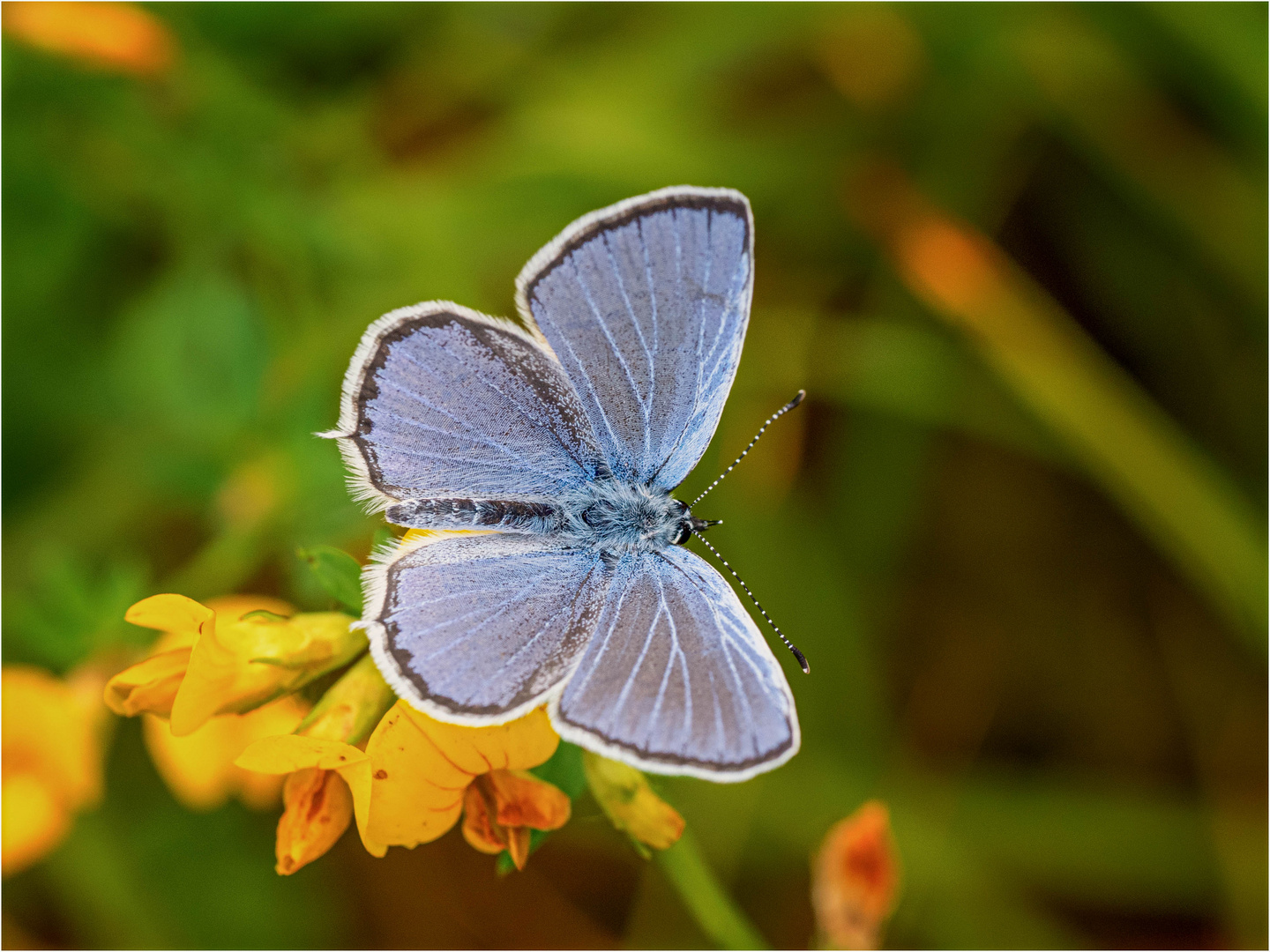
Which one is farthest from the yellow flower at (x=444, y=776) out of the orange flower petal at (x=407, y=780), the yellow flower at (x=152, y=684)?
the yellow flower at (x=152, y=684)

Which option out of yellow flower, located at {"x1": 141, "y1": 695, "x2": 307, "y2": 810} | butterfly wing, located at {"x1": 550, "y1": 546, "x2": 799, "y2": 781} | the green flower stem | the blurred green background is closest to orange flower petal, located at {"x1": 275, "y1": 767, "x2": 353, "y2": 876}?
butterfly wing, located at {"x1": 550, "y1": 546, "x2": 799, "y2": 781}

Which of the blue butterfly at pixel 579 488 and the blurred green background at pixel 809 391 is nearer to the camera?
the blue butterfly at pixel 579 488

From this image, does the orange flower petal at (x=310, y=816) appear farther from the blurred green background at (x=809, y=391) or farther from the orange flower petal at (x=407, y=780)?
the blurred green background at (x=809, y=391)

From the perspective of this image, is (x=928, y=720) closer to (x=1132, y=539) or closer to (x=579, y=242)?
(x=1132, y=539)

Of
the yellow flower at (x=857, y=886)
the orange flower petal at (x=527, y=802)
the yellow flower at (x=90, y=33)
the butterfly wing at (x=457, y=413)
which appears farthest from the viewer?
the yellow flower at (x=90, y=33)

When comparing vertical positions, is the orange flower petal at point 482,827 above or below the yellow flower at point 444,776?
below

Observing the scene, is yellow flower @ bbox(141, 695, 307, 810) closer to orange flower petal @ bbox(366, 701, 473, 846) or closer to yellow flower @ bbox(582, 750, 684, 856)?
orange flower petal @ bbox(366, 701, 473, 846)
